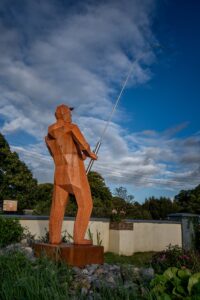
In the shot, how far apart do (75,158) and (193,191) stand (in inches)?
1440

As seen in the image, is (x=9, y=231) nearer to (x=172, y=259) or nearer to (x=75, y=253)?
(x=75, y=253)

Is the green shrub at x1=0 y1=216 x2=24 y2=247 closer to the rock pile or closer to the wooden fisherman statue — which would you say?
the wooden fisherman statue

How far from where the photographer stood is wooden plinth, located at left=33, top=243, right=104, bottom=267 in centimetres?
641

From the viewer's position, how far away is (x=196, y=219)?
14531mm

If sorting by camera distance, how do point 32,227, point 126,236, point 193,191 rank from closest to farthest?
point 32,227, point 126,236, point 193,191

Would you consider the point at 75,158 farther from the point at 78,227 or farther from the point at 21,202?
the point at 21,202

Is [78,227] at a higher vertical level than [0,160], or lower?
lower

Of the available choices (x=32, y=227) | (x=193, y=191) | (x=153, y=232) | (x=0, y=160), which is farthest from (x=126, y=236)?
(x=193, y=191)

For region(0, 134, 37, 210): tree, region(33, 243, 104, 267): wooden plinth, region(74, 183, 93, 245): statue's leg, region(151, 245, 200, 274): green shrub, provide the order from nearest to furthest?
region(33, 243, 104, 267): wooden plinth < region(151, 245, 200, 274): green shrub < region(74, 183, 93, 245): statue's leg < region(0, 134, 37, 210): tree

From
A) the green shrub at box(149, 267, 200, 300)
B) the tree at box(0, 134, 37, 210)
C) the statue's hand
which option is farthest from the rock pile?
the tree at box(0, 134, 37, 210)

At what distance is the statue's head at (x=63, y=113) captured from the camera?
7574 millimetres

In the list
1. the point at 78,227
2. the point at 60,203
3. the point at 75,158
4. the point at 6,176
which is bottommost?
the point at 78,227

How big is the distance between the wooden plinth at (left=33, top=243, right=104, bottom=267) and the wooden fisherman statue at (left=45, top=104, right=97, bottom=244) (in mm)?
414

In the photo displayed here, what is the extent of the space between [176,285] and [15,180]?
25044mm
